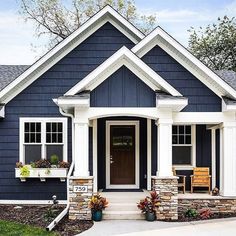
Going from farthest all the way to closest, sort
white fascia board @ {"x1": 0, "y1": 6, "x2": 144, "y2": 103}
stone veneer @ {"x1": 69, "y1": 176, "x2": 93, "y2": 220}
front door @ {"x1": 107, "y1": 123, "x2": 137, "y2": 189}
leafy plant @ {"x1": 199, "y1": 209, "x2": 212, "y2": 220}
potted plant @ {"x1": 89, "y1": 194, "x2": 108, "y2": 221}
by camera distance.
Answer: front door @ {"x1": 107, "y1": 123, "x2": 137, "y2": 189} < white fascia board @ {"x1": 0, "y1": 6, "x2": 144, "y2": 103} < leafy plant @ {"x1": 199, "y1": 209, "x2": 212, "y2": 220} < stone veneer @ {"x1": 69, "y1": 176, "x2": 93, "y2": 220} < potted plant @ {"x1": 89, "y1": 194, "x2": 108, "y2": 221}

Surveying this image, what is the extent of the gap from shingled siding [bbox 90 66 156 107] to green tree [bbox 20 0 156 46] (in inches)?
734

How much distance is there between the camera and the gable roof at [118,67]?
36.2 feet

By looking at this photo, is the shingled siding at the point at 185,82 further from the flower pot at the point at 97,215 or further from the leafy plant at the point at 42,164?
the leafy plant at the point at 42,164

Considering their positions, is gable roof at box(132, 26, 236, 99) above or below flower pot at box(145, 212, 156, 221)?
above

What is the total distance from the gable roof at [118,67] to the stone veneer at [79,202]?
2262 millimetres

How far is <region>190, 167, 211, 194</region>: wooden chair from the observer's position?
515 inches

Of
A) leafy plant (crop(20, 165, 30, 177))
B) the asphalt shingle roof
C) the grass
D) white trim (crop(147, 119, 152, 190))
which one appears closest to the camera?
the grass

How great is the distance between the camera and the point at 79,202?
35.8 feet

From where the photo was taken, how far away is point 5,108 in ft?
44.0

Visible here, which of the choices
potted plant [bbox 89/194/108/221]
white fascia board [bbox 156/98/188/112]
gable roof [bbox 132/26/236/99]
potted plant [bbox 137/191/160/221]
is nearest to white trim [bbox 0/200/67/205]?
potted plant [bbox 89/194/108/221]

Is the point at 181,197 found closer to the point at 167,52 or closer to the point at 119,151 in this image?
the point at 119,151

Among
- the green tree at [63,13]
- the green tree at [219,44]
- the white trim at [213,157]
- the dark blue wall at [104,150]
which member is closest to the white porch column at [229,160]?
the white trim at [213,157]

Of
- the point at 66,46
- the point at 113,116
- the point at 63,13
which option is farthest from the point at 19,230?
the point at 63,13

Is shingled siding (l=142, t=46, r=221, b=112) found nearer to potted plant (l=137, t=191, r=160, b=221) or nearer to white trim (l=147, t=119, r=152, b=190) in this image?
white trim (l=147, t=119, r=152, b=190)
